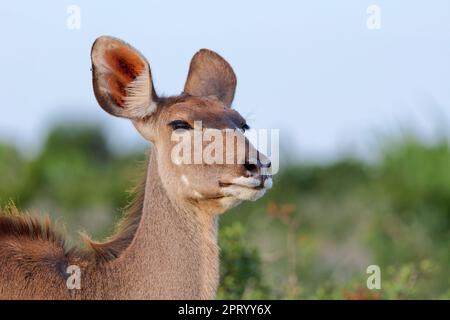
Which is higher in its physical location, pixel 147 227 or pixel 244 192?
pixel 244 192

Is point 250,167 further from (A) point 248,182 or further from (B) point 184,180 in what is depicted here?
(B) point 184,180

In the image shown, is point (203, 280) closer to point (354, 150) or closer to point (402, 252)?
point (402, 252)

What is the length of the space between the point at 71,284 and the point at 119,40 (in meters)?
1.77

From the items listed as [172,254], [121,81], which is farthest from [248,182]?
[121,81]

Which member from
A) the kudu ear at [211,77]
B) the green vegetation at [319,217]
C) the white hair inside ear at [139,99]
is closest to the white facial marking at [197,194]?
the white hair inside ear at [139,99]

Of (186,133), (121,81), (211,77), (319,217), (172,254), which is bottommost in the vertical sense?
(172,254)

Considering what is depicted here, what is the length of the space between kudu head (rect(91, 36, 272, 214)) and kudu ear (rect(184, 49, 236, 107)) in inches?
10.0

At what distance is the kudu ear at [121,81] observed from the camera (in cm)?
805

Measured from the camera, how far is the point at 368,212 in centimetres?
2353

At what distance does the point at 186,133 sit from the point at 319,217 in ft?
58.9

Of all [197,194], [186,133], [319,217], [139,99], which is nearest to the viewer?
[197,194]

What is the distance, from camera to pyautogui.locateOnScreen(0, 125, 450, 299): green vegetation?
469 inches

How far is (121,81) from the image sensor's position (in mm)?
8125

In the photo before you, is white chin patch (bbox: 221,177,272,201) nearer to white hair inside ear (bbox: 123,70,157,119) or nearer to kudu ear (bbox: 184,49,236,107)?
white hair inside ear (bbox: 123,70,157,119)
